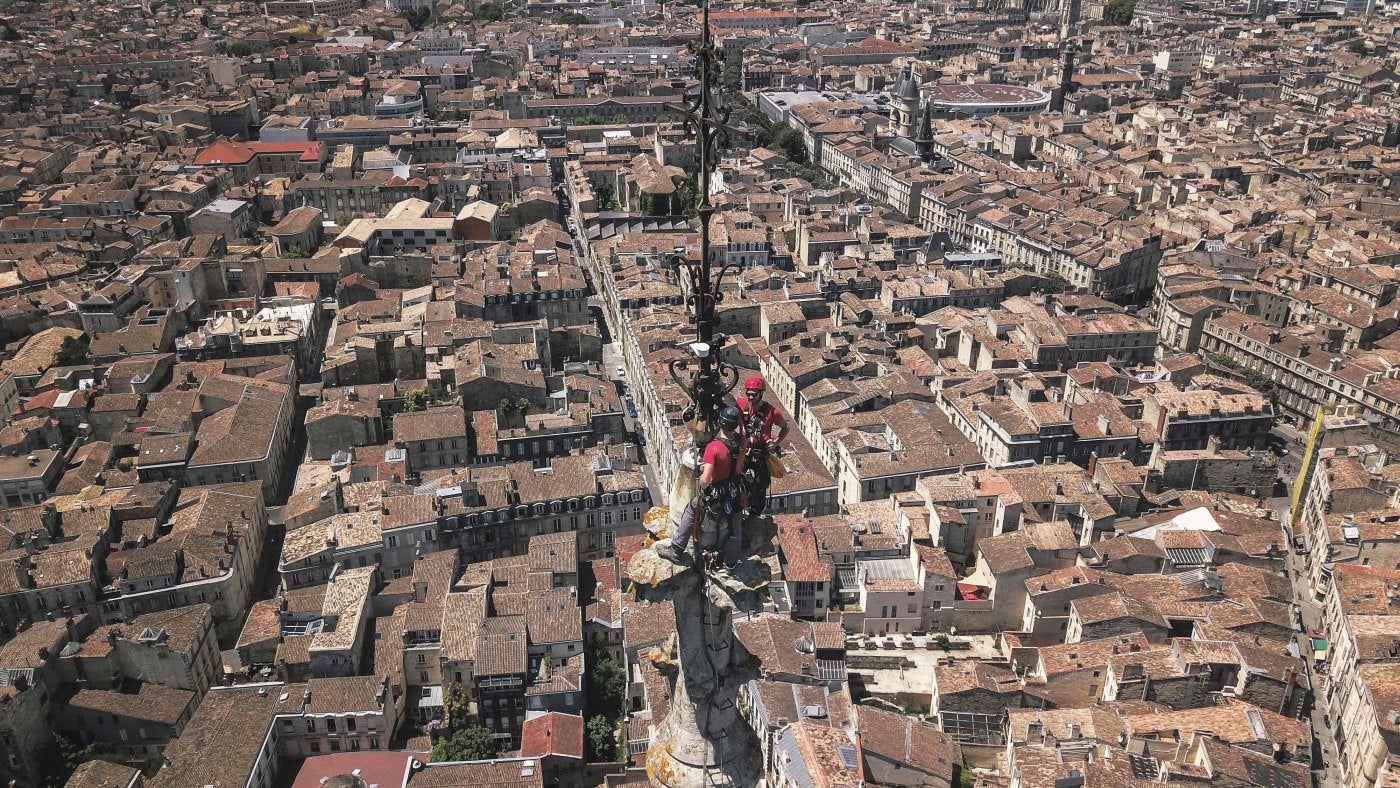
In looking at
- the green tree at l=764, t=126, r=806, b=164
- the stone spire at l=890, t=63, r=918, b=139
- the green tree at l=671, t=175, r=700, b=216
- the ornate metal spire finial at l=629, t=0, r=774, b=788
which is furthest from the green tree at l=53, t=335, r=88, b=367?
the stone spire at l=890, t=63, r=918, b=139

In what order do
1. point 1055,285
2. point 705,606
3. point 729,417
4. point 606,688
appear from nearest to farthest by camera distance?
point 729,417 → point 705,606 → point 606,688 → point 1055,285

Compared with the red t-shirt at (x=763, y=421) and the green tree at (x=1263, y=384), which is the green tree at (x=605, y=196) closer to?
the green tree at (x=1263, y=384)

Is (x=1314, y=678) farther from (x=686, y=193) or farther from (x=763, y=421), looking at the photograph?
(x=686, y=193)

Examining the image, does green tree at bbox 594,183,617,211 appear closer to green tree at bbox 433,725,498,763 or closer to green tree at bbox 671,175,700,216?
green tree at bbox 671,175,700,216

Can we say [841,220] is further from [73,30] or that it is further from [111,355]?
[73,30]

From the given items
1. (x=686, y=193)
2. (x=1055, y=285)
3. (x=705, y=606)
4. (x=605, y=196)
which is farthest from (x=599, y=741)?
(x=605, y=196)

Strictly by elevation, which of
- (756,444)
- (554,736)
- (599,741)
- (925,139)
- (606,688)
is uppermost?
(756,444)

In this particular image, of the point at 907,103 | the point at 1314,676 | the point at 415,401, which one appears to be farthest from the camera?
Answer: the point at 907,103
